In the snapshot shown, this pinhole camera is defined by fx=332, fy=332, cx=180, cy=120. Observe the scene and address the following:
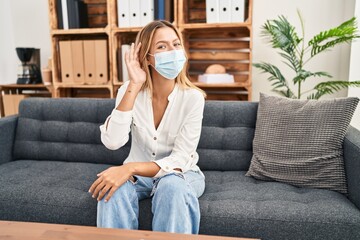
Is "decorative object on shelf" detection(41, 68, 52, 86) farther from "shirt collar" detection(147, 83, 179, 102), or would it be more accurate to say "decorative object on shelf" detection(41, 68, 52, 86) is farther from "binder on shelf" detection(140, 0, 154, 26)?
"shirt collar" detection(147, 83, 179, 102)

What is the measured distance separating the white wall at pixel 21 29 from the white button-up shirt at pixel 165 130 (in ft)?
6.90

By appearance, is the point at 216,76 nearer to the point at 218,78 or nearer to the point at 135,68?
the point at 218,78

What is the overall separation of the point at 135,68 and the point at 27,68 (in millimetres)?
1999

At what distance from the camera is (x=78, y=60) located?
2.80m

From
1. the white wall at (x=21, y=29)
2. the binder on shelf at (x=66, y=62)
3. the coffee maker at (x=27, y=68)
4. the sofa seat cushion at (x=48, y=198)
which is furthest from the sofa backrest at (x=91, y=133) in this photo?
the white wall at (x=21, y=29)

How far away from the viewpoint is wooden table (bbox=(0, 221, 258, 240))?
34.3 inches

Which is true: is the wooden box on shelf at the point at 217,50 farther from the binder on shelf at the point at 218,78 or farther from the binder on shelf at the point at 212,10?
the binder on shelf at the point at 212,10

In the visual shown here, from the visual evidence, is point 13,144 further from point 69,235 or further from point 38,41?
point 38,41

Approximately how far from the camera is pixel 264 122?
5.35 ft

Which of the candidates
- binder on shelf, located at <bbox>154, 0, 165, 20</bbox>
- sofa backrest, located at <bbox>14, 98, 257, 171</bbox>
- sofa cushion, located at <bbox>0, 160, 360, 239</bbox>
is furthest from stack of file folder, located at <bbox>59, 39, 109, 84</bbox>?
sofa cushion, located at <bbox>0, 160, 360, 239</bbox>

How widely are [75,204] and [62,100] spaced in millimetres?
819

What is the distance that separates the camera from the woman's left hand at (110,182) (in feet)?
3.84

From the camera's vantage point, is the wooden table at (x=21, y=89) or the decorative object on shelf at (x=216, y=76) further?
the wooden table at (x=21, y=89)

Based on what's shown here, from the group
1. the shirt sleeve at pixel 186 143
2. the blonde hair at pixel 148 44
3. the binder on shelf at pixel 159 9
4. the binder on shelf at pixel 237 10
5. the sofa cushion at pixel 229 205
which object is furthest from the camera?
the binder on shelf at pixel 159 9
